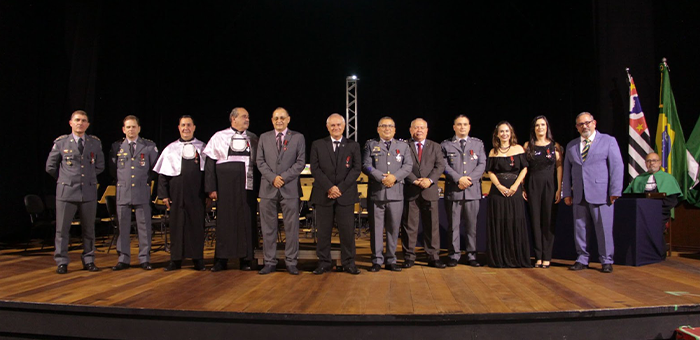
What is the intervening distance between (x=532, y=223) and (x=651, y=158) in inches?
97.3

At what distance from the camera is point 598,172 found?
471 cm

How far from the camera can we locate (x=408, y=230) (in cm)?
502

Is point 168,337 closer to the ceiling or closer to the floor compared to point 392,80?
closer to the floor

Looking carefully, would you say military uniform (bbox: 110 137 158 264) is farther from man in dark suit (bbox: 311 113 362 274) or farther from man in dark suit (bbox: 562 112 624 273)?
man in dark suit (bbox: 562 112 624 273)

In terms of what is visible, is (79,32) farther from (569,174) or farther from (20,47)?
(569,174)

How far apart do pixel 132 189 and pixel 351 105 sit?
6.85m

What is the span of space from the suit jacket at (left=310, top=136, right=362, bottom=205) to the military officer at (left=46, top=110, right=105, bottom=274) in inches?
94.0

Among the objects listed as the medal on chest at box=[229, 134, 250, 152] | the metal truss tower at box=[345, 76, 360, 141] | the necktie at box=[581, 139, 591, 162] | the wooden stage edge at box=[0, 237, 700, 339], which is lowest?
the wooden stage edge at box=[0, 237, 700, 339]

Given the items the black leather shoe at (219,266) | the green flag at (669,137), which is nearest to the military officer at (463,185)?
the black leather shoe at (219,266)

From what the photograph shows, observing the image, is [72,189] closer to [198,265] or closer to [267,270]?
[198,265]

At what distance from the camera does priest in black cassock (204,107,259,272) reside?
474 cm

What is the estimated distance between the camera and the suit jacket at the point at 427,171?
4980 mm

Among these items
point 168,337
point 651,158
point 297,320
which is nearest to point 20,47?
point 168,337

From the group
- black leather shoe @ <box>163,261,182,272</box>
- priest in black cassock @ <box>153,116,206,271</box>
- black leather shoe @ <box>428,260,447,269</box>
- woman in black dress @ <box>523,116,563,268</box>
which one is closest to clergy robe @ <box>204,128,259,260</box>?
priest in black cassock @ <box>153,116,206,271</box>
